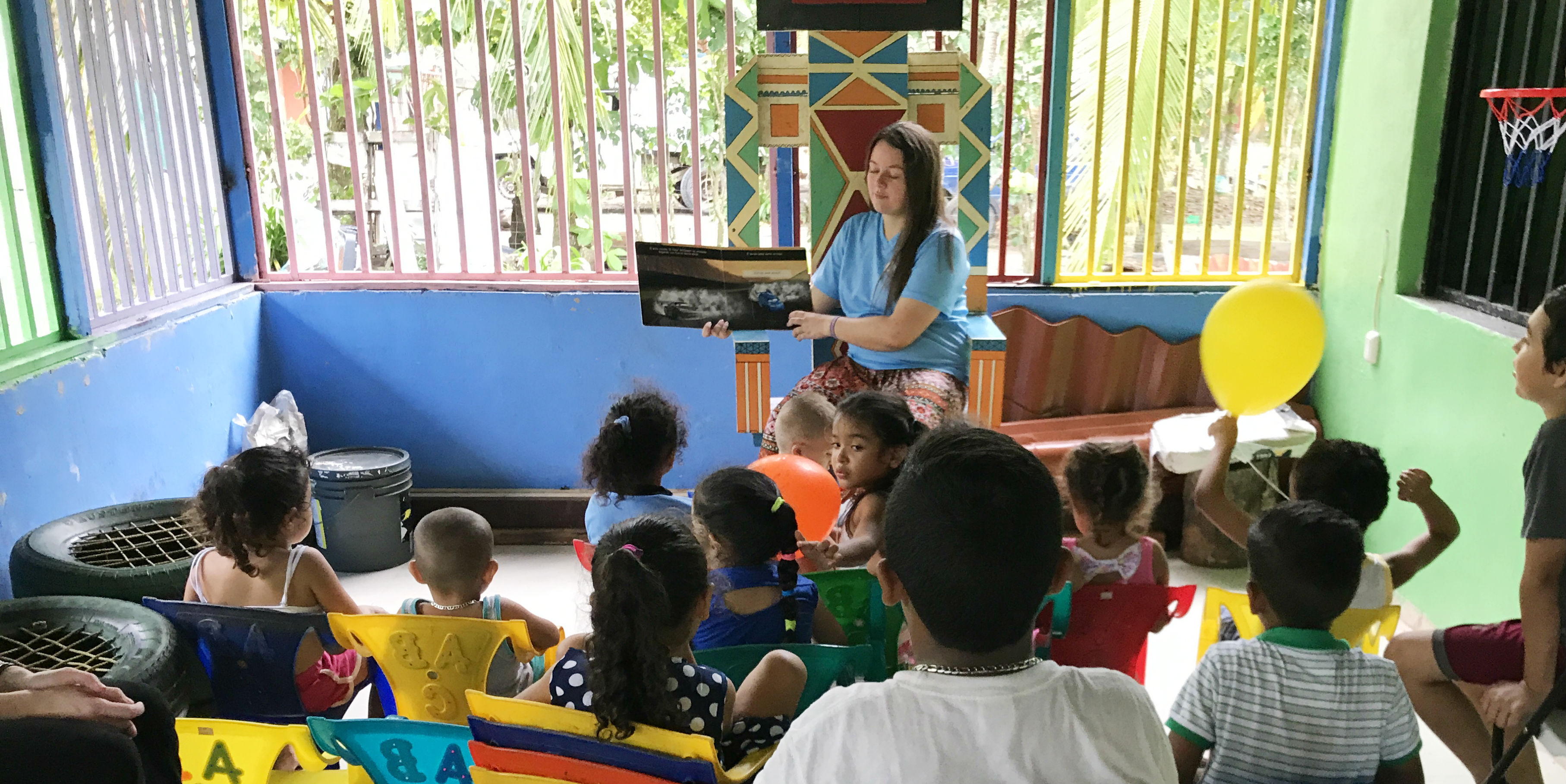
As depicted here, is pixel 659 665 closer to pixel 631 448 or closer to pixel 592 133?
pixel 631 448

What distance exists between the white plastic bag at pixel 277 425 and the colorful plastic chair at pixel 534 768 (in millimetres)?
2759

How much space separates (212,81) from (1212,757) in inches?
158

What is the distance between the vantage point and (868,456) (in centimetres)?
230

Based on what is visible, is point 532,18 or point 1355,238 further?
point 532,18

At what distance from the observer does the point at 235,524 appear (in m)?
2.13

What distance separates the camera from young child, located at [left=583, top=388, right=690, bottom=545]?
2.31m

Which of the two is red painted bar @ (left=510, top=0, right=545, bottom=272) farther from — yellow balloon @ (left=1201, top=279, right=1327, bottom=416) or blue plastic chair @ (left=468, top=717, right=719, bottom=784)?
blue plastic chair @ (left=468, top=717, right=719, bottom=784)

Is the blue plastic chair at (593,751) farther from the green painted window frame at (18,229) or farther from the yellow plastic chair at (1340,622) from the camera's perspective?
the green painted window frame at (18,229)

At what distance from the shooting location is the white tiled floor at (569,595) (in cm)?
283

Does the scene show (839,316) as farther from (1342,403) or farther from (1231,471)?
(1342,403)

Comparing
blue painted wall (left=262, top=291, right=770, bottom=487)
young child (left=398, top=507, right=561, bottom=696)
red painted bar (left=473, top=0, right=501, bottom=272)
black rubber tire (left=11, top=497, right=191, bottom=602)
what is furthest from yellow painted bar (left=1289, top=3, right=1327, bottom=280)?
black rubber tire (left=11, top=497, right=191, bottom=602)

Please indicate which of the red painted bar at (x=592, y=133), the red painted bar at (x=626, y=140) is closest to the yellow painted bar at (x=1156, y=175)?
the red painted bar at (x=626, y=140)

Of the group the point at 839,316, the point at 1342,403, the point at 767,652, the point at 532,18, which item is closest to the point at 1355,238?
the point at 1342,403

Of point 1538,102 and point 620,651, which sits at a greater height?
point 1538,102
